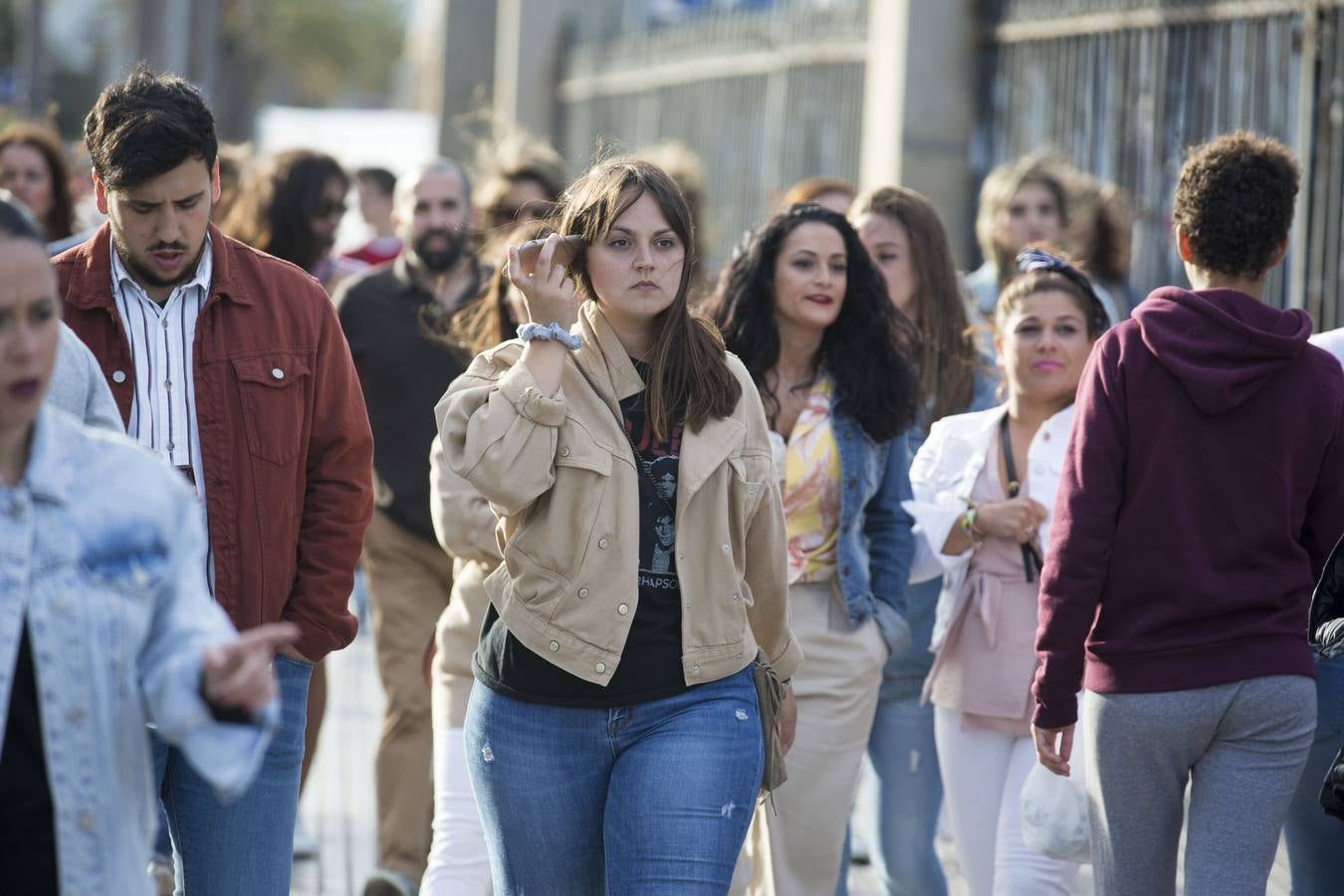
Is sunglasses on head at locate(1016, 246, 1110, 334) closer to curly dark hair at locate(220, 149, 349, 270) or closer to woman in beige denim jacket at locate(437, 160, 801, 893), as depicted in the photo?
woman in beige denim jacket at locate(437, 160, 801, 893)

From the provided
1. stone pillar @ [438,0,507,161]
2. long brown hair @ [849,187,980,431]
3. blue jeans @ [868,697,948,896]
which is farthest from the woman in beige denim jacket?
stone pillar @ [438,0,507,161]

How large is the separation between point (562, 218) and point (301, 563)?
93cm

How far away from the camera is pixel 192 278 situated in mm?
4145

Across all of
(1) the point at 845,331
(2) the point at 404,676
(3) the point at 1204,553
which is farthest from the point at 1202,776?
(2) the point at 404,676

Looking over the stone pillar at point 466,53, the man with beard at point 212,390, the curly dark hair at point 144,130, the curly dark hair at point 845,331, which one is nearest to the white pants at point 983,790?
the curly dark hair at point 845,331

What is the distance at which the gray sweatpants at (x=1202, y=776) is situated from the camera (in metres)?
4.01

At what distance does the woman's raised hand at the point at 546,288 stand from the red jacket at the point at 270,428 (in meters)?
0.53

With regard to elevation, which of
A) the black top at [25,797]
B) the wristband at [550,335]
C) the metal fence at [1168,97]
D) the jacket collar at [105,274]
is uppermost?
the metal fence at [1168,97]

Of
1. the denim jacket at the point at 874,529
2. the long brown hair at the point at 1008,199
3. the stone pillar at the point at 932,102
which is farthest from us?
the stone pillar at the point at 932,102

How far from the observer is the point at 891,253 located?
6297 mm

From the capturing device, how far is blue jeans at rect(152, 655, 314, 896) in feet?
13.0

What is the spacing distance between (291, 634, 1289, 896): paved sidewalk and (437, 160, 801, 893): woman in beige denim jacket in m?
2.61

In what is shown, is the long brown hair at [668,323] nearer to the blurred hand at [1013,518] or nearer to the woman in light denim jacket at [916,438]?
the blurred hand at [1013,518]

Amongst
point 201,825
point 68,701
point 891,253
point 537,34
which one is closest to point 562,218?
point 201,825
